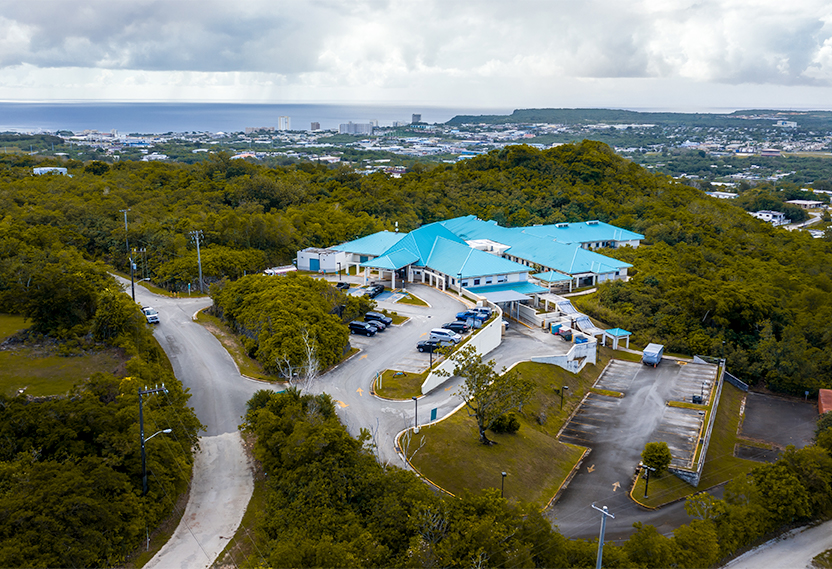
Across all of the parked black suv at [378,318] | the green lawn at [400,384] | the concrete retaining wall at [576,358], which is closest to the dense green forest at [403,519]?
the green lawn at [400,384]

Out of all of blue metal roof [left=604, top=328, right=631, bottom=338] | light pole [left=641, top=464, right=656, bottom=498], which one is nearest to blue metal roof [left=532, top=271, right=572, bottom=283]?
blue metal roof [left=604, top=328, right=631, bottom=338]

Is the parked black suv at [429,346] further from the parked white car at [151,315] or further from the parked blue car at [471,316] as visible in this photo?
the parked white car at [151,315]

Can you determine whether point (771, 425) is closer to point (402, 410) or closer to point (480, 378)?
point (480, 378)

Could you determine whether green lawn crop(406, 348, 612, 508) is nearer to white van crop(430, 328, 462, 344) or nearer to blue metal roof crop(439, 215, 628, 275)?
white van crop(430, 328, 462, 344)

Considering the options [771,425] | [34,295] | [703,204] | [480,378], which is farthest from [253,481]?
[703,204]

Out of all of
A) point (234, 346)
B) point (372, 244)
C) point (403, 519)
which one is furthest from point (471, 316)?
point (403, 519)

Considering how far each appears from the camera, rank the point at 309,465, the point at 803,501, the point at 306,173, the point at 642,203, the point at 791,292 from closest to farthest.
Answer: the point at 309,465
the point at 803,501
the point at 791,292
the point at 642,203
the point at 306,173

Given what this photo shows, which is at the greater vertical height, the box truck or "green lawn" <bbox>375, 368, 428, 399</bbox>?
"green lawn" <bbox>375, 368, 428, 399</bbox>
